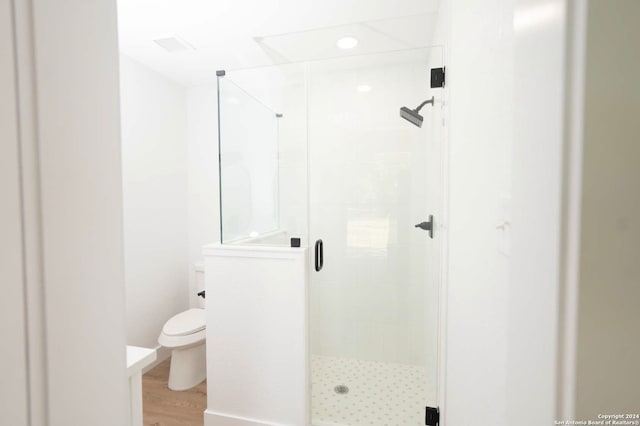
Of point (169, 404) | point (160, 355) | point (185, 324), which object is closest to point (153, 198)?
point (185, 324)

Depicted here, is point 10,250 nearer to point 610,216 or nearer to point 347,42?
point 610,216

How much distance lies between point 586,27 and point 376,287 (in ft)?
6.20

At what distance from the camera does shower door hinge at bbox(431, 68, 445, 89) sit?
→ 1436mm

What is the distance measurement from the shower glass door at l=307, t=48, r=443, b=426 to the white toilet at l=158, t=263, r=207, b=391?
871mm

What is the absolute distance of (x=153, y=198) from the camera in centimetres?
250

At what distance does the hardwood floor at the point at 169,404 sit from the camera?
1.86m

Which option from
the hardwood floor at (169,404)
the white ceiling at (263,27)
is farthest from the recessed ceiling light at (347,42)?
the hardwood floor at (169,404)

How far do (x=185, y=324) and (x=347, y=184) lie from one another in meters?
1.60

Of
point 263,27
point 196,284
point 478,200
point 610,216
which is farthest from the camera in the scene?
point 196,284

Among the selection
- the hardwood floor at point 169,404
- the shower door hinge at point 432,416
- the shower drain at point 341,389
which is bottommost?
the hardwood floor at point 169,404

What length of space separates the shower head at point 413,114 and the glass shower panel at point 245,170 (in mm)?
787

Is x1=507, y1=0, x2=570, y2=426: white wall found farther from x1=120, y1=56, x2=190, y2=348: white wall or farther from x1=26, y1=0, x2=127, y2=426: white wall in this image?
x1=120, y1=56, x2=190, y2=348: white wall

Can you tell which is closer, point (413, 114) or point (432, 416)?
point (432, 416)

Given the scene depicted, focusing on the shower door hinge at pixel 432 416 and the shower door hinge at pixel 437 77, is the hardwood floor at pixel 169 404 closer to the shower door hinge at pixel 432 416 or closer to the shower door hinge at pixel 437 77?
the shower door hinge at pixel 432 416
